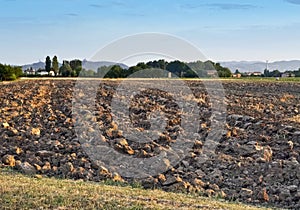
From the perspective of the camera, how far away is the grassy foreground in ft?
21.6

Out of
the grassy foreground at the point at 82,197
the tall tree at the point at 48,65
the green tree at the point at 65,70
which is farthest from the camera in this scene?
the tall tree at the point at 48,65

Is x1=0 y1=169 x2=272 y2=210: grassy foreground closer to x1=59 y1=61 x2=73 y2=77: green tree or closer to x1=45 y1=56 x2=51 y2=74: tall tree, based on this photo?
x1=59 y1=61 x2=73 y2=77: green tree

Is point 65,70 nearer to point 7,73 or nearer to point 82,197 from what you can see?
point 7,73

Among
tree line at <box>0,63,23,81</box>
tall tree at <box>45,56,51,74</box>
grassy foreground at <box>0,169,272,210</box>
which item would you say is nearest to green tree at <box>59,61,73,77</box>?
tall tree at <box>45,56,51,74</box>

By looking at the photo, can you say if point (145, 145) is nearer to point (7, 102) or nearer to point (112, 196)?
point (112, 196)

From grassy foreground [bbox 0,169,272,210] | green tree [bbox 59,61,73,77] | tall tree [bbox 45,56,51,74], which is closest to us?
grassy foreground [bbox 0,169,272,210]

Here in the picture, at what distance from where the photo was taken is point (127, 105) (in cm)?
1792

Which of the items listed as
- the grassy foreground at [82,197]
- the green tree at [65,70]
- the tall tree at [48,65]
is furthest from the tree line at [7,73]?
the grassy foreground at [82,197]

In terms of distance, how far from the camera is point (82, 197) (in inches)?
273

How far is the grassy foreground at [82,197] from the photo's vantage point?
21.6 ft

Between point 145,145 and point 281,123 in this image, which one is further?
point 281,123

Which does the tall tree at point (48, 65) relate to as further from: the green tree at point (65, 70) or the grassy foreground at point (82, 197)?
the grassy foreground at point (82, 197)

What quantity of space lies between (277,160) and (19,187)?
17.6 ft

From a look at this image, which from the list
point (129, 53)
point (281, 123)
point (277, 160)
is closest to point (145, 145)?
point (129, 53)
